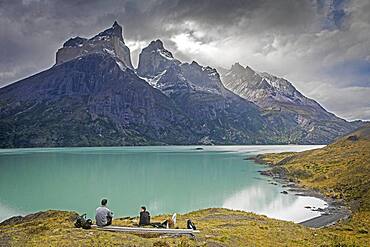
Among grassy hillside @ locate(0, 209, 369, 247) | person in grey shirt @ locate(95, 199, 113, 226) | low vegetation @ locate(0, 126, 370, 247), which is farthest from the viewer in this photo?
person in grey shirt @ locate(95, 199, 113, 226)

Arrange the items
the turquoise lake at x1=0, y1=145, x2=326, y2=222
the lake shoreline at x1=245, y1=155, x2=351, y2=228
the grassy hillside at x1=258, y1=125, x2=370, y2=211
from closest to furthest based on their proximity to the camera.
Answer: the lake shoreline at x1=245, y1=155, x2=351, y2=228
the turquoise lake at x1=0, y1=145, x2=326, y2=222
the grassy hillside at x1=258, y1=125, x2=370, y2=211

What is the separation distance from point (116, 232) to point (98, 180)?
77.0 metres

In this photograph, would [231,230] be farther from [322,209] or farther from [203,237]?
[322,209]


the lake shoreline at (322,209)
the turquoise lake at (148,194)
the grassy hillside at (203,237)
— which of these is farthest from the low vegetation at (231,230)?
the turquoise lake at (148,194)

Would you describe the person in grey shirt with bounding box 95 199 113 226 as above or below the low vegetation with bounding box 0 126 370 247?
above

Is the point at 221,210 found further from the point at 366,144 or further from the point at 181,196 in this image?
the point at 366,144

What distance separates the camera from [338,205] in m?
60.6

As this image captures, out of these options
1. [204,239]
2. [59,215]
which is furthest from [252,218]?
[59,215]

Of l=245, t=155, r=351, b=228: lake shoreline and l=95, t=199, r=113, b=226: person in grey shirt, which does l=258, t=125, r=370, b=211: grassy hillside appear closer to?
l=245, t=155, r=351, b=228: lake shoreline

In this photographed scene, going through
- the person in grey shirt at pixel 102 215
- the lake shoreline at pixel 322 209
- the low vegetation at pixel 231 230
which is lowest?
the lake shoreline at pixel 322 209

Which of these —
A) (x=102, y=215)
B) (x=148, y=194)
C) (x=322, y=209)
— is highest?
(x=102, y=215)

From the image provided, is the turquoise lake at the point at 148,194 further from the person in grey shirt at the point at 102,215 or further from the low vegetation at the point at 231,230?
the person in grey shirt at the point at 102,215

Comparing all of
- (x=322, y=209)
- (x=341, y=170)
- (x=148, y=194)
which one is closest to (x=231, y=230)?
(x=322, y=209)

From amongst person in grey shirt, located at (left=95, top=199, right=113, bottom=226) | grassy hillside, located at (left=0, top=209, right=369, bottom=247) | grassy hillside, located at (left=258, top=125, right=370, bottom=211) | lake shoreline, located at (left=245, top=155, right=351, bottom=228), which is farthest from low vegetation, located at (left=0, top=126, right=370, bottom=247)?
lake shoreline, located at (left=245, top=155, right=351, bottom=228)
